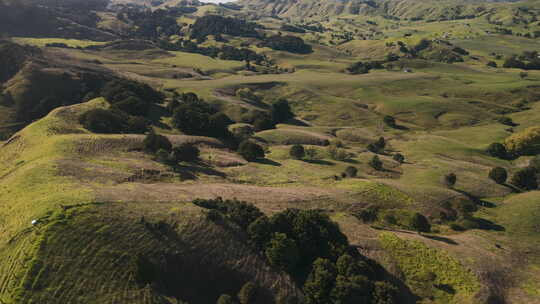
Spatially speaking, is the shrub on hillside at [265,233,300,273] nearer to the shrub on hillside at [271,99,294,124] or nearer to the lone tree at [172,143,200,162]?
the lone tree at [172,143,200,162]

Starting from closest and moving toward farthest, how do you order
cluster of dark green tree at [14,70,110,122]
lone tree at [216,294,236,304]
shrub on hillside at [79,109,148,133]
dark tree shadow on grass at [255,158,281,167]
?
lone tree at [216,294,236,304], dark tree shadow on grass at [255,158,281,167], shrub on hillside at [79,109,148,133], cluster of dark green tree at [14,70,110,122]

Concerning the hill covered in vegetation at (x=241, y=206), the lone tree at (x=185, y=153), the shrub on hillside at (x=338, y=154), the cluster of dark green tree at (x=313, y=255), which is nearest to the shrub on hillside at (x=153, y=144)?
the hill covered in vegetation at (x=241, y=206)

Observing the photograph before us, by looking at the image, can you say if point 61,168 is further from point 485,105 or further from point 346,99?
point 485,105

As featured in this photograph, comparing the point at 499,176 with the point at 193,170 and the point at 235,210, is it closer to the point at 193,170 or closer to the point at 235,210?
the point at 235,210

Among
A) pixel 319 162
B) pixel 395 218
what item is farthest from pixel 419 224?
pixel 319 162

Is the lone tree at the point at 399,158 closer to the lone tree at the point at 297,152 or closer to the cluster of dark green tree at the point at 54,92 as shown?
the lone tree at the point at 297,152

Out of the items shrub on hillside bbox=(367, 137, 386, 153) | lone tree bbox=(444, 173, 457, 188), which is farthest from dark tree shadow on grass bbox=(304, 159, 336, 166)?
lone tree bbox=(444, 173, 457, 188)
